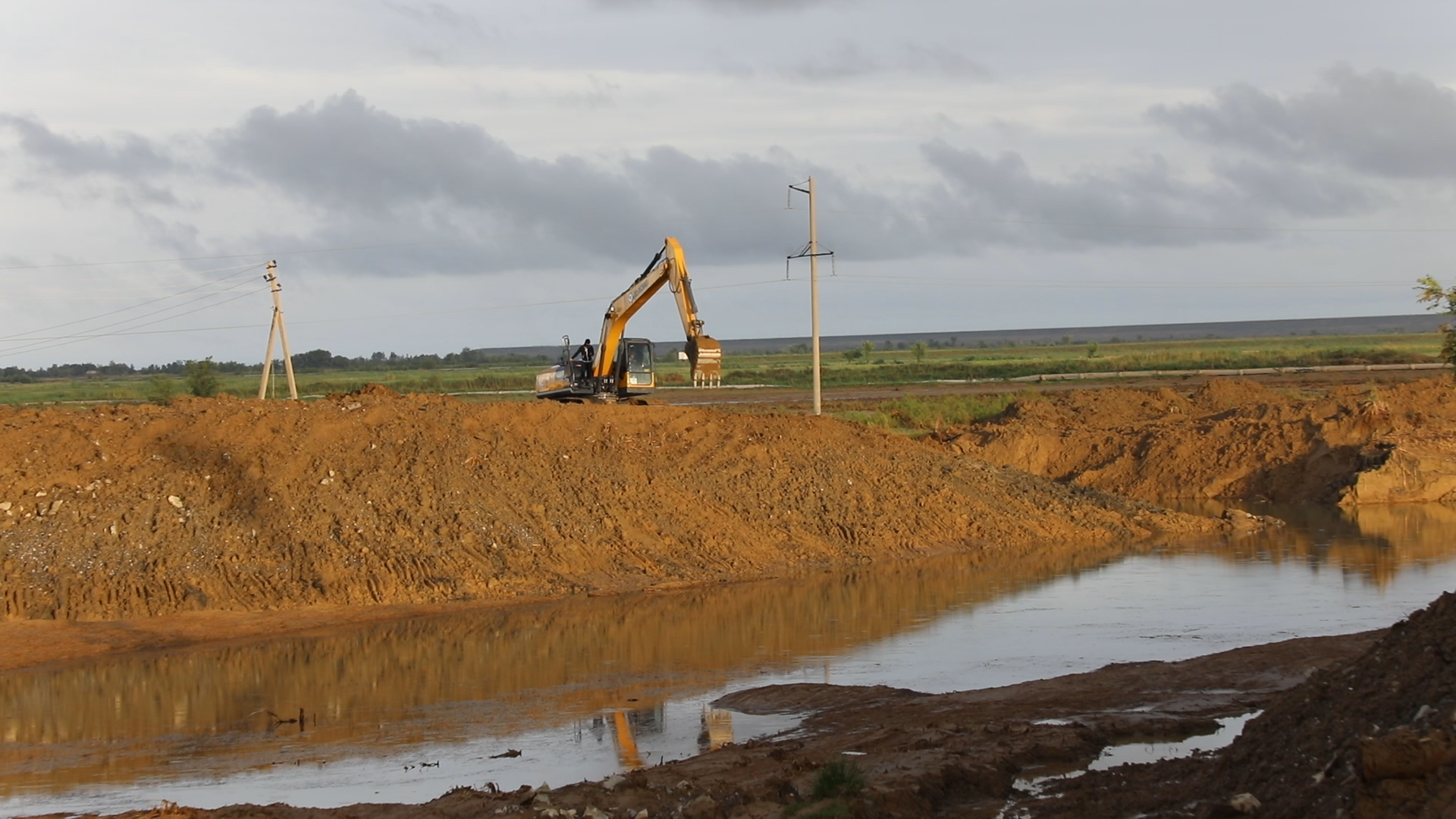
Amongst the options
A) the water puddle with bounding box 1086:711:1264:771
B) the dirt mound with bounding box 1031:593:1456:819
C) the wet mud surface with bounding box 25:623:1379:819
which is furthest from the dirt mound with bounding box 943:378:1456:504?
the dirt mound with bounding box 1031:593:1456:819

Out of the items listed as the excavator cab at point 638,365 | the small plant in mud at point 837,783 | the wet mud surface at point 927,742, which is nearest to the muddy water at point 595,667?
the wet mud surface at point 927,742

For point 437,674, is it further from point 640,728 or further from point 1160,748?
point 1160,748

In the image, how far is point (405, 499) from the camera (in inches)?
792

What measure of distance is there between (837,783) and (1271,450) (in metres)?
26.2

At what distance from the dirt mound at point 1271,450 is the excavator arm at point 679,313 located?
896 centimetres

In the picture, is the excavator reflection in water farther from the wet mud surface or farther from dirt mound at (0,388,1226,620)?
dirt mound at (0,388,1226,620)

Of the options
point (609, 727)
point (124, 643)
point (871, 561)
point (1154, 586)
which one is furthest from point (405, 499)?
point (1154, 586)

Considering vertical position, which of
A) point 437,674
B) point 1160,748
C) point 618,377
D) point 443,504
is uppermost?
point 618,377

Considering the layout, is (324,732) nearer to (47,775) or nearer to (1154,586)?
(47,775)

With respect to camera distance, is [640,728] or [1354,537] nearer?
[640,728]

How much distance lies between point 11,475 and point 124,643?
174 inches

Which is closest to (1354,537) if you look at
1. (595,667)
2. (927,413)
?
(595,667)

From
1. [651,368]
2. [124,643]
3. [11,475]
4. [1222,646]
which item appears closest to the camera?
[1222,646]

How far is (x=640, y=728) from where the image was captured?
11.9 metres
